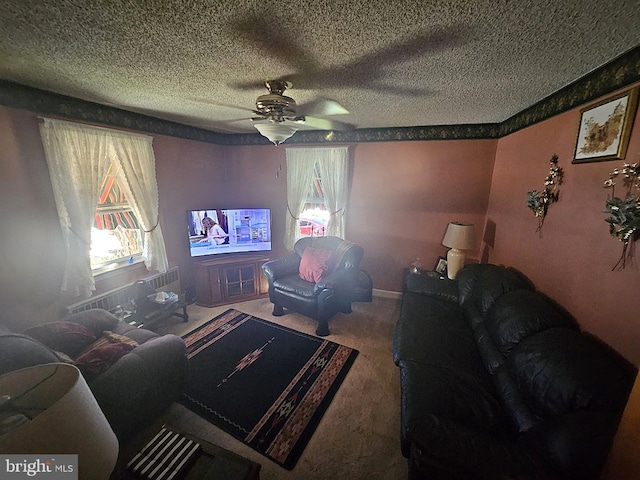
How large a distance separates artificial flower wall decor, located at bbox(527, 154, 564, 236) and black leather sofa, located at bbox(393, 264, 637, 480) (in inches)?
22.7

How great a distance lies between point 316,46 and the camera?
54.6 inches

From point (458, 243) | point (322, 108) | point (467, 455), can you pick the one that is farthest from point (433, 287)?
point (322, 108)

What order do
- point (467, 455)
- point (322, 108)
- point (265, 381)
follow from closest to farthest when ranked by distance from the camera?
point (467, 455), point (265, 381), point (322, 108)

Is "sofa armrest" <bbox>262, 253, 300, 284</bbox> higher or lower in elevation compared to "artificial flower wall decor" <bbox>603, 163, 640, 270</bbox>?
lower

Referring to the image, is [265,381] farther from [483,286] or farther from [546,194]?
[546,194]

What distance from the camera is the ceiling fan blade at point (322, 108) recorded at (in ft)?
7.93

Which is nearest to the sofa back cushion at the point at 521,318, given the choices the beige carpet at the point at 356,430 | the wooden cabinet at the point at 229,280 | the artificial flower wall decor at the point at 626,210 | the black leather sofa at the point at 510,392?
the black leather sofa at the point at 510,392

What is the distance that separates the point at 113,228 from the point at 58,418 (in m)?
3.12

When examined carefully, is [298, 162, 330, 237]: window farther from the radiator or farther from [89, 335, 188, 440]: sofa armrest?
[89, 335, 188, 440]: sofa armrest

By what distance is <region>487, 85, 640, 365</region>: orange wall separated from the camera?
1.40 meters

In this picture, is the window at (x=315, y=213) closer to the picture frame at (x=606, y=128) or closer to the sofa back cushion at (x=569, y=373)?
the picture frame at (x=606, y=128)

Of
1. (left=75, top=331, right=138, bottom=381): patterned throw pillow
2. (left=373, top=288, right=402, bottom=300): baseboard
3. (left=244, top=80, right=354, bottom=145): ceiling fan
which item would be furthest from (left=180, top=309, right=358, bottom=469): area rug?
(left=244, top=80, right=354, bottom=145): ceiling fan

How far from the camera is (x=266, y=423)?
195 centimetres

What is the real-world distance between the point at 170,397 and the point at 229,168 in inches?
134
